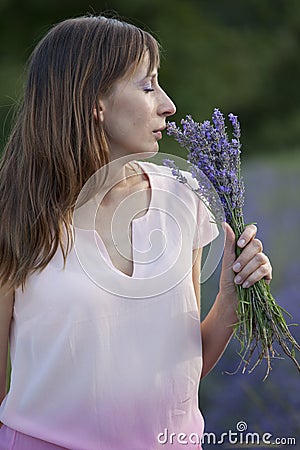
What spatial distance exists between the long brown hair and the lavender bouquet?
0.50 feet

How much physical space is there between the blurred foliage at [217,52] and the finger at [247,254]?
73.1 inches

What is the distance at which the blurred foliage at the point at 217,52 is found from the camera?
3133 millimetres

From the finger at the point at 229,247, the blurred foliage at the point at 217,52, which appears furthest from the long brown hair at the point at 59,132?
the blurred foliage at the point at 217,52

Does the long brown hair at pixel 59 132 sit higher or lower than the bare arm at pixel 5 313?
higher

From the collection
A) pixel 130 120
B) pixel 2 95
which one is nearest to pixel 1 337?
pixel 130 120

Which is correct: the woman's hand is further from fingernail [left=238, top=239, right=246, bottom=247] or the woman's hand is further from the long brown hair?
the long brown hair

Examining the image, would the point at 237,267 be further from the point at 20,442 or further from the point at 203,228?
the point at 20,442

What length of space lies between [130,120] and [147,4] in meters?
1.95

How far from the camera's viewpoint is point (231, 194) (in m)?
1.33

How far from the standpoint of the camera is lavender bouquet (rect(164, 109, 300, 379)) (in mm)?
1317

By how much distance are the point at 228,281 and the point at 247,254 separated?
0.29 feet

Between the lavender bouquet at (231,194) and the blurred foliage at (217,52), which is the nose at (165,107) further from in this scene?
the blurred foliage at (217,52)

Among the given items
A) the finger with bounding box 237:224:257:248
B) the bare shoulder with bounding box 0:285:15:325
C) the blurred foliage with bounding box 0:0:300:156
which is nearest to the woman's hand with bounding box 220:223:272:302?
the finger with bounding box 237:224:257:248

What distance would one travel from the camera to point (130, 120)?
1358 mm
